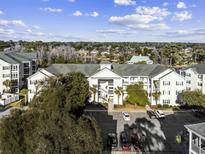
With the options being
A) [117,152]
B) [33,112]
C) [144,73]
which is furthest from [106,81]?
[33,112]

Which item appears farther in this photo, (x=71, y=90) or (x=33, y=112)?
(x=71, y=90)

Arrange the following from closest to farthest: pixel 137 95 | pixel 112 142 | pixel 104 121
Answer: pixel 112 142, pixel 104 121, pixel 137 95

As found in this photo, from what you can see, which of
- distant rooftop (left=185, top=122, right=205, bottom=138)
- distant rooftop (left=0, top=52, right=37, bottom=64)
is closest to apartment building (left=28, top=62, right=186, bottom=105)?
distant rooftop (left=0, top=52, right=37, bottom=64)

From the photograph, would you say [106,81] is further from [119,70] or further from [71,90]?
[71,90]

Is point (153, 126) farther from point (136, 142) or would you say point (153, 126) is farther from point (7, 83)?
point (7, 83)

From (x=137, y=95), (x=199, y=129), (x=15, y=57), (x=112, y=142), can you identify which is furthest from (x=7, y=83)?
(x=199, y=129)

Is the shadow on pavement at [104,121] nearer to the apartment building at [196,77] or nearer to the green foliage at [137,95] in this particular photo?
the green foliage at [137,95]
